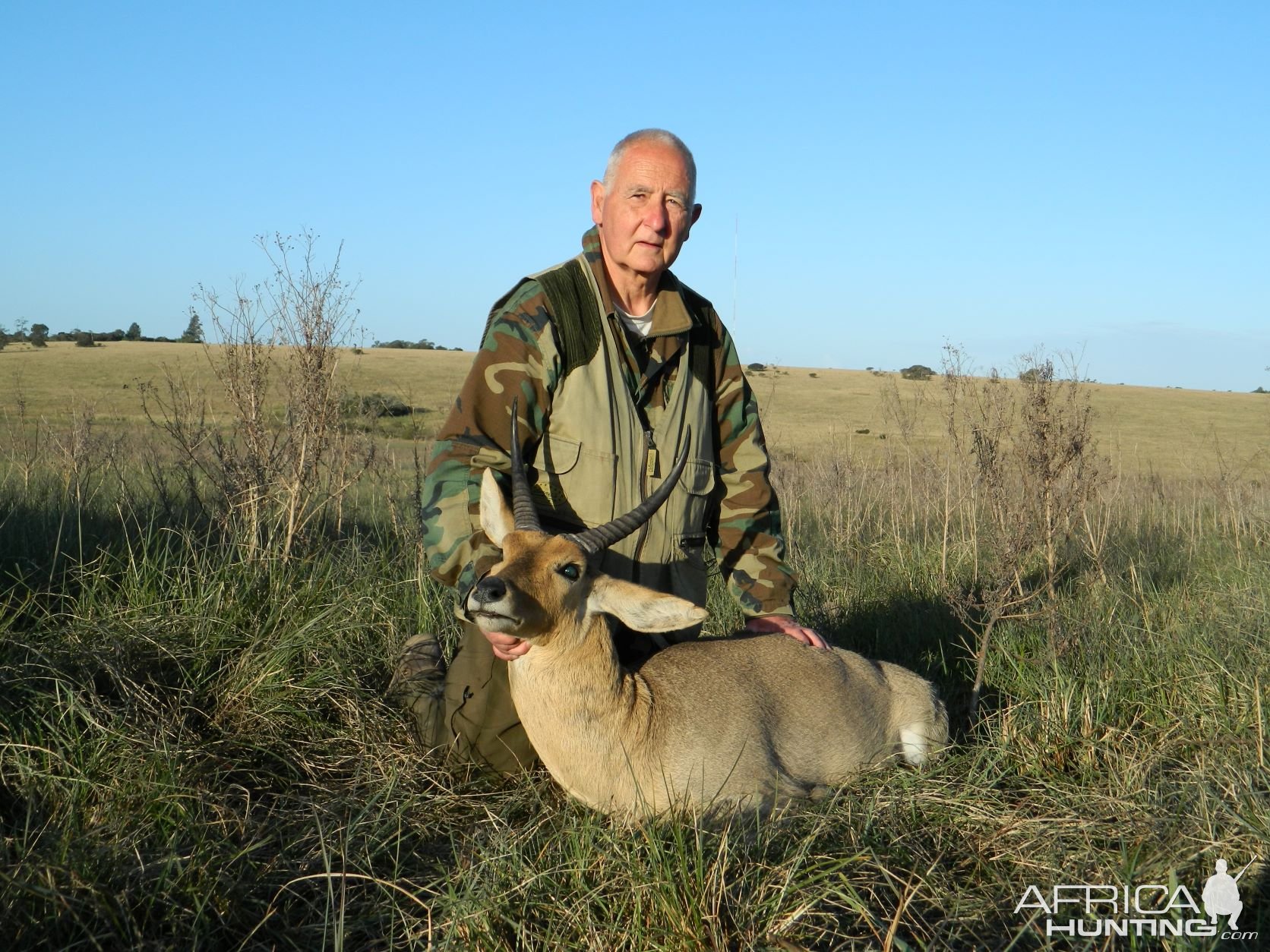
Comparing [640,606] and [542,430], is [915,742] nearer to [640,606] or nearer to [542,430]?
[640,606]

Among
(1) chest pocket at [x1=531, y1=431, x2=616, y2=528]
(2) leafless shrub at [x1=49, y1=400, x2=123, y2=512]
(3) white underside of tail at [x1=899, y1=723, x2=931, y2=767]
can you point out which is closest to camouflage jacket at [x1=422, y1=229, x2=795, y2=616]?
(1) chest pocket at [x1=531, y1=431, x2=616, y2=528]

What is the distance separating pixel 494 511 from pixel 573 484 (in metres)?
0.51

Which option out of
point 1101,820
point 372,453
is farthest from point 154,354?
point 1101,820

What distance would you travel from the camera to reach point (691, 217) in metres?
5.38

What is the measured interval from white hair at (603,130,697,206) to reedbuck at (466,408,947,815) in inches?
63.5

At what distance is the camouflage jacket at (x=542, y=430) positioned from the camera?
4695 millimetres

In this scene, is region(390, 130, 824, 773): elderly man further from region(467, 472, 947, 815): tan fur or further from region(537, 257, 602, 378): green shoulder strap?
region(467, 472, 947, 815): tan fur

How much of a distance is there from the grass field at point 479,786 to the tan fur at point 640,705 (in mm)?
241

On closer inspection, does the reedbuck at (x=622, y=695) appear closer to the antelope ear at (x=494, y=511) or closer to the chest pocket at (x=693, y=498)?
the antelope ear at (x=494, y=511)

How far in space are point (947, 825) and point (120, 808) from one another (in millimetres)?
3146

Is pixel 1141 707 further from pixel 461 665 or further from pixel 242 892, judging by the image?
pixel 242 892

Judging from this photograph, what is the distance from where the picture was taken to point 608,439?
4.91 meters

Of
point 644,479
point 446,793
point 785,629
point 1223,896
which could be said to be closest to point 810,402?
point 785,629

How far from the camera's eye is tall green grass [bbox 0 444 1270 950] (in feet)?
10.6
